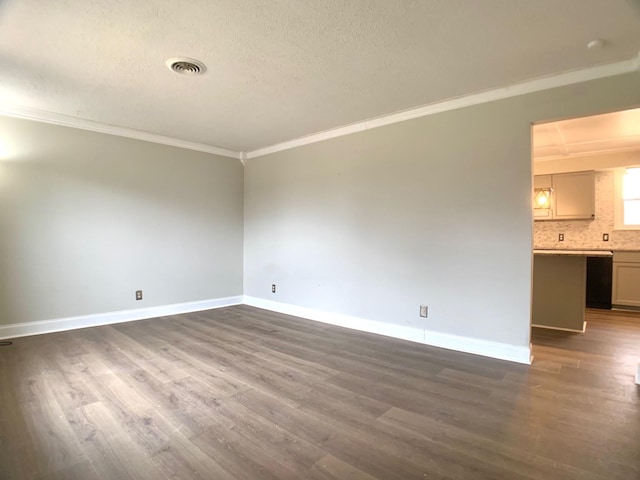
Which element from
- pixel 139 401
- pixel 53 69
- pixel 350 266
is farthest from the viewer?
pixel 350 266

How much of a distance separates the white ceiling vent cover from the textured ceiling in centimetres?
7

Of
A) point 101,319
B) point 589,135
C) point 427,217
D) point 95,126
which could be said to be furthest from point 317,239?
point 589,135

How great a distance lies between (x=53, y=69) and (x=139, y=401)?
2736mm

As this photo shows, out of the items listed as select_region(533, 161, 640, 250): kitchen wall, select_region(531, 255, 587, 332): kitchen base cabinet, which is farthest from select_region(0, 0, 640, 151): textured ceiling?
select_region(533, 161, 640, 250): kitchen wall

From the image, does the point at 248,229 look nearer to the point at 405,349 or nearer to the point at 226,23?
the point at 405,349

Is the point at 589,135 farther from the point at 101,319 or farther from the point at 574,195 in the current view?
the point at 101,319

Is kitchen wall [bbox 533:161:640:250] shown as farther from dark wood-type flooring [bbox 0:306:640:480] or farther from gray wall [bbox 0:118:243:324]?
gray wall [bbox 0:118:243:324]

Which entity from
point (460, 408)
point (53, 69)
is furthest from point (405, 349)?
point (53, 69)

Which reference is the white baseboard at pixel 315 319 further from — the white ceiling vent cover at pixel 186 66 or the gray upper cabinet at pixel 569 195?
the gray upper cabinet at pixel 569 195

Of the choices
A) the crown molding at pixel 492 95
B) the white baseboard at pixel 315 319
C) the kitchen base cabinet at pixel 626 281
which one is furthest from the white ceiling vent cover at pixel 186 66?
the kitchen base cabinet at pixel 626 281

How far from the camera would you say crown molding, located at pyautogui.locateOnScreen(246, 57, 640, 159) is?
8.71 feet

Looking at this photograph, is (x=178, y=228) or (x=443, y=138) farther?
(x=178, y=228)

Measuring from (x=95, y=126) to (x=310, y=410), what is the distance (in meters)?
4.17

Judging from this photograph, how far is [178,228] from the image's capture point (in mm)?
4949
